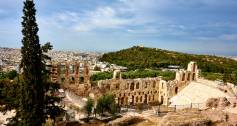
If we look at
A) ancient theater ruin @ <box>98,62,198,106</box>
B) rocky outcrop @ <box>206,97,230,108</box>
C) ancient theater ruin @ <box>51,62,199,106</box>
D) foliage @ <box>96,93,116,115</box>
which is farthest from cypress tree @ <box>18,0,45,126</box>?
ancient theater ruin @ <box>98,62,198,106</box>

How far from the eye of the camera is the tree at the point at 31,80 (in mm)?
30578

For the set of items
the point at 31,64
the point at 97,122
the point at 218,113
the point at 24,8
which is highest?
the point at 24,8

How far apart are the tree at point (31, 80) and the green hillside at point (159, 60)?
3788 inches

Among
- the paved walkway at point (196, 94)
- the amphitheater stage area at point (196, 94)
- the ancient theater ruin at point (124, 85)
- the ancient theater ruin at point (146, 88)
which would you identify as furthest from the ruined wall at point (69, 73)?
the paved walkway at point (196, 94)

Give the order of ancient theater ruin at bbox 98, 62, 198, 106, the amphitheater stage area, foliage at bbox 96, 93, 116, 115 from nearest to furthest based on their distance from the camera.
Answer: foliage at bbox 96, 93, 116, 115, the amphitheater stage area, ancient theater ruin at bbox 98, 62, 198, 106

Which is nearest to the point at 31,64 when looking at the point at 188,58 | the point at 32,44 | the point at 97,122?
the point at 32,44

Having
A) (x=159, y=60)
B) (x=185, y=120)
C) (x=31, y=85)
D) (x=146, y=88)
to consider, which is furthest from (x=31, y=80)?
(x=159, y=60)

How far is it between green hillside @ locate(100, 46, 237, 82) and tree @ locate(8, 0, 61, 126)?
316 ft

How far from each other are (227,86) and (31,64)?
5066 centimetres

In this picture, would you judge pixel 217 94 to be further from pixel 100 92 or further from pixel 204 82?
pixel 100 92

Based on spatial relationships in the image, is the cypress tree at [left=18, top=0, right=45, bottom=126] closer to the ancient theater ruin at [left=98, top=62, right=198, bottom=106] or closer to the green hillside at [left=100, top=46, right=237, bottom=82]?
the ancient theater ruin at [left=98, top=62, right=198, bottom=106]

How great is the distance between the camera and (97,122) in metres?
43.6

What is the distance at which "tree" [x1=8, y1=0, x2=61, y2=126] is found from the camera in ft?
100

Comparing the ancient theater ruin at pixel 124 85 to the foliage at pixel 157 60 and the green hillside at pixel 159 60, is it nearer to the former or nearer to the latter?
the green hillside at pixel 159 60
